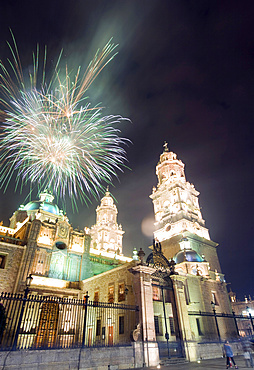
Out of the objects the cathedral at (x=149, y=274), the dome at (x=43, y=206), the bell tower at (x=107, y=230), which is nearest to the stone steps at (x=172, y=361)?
the cathedral at (x=149, y=274)

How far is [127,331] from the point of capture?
66.4 feet

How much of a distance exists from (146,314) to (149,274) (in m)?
2.99

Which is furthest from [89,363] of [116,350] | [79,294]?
[79,294]

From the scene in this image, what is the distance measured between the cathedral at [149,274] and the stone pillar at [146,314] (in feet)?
0.19

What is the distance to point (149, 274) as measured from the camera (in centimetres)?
1872

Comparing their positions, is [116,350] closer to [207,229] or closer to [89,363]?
[89,363]

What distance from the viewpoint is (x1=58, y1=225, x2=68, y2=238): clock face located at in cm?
3681

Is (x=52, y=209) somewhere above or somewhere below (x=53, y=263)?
above

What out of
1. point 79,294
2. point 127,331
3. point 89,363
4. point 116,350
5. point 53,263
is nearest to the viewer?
point 89,363

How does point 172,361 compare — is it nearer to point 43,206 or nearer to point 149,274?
point 149,274

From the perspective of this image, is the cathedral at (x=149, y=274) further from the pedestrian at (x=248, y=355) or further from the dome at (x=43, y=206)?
the pedestrian at (x=248, y=355)

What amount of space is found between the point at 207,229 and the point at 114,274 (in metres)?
42.7

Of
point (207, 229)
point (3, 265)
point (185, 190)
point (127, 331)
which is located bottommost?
point (127, 331)

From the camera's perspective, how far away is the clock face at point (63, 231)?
36.8 metres
